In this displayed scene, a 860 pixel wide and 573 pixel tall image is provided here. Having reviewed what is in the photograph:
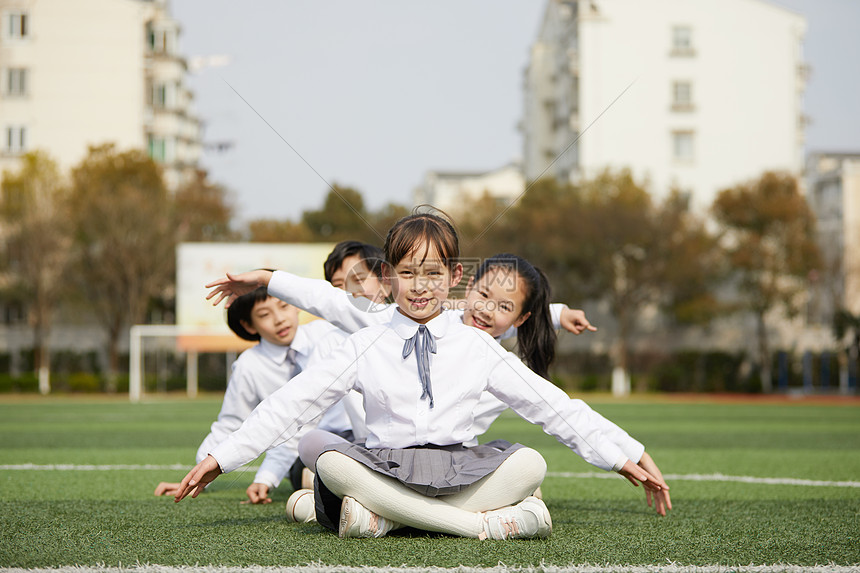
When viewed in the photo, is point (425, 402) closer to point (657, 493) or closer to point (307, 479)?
point (657, 493)

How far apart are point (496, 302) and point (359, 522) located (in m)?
1.29

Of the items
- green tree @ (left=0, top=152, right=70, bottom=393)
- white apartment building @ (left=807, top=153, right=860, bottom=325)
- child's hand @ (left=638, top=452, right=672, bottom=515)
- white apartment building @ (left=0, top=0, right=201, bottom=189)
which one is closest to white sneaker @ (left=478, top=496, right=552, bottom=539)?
child's hand @ (left=638, top=452, right=672, bottom=515)

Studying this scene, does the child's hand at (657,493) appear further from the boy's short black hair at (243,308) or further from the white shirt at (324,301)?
the boy's short black hair at (243,308)

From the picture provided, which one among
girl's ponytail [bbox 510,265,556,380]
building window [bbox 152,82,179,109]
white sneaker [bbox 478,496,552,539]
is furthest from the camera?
building window [bbox 152,82,179,109]

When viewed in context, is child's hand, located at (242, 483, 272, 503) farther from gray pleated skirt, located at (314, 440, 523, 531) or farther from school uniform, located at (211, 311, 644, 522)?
school uniform, located at (211, 311, 644, 522)

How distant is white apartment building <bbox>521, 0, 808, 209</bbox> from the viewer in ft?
114

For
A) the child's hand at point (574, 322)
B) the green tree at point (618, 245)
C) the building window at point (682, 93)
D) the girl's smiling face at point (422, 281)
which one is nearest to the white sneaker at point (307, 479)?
the child's hand at point (574, 322)

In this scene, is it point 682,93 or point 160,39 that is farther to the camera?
point 160,39

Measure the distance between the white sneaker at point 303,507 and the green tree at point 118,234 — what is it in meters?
25.0

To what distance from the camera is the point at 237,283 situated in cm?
399

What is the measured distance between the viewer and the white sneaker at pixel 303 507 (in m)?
3.90

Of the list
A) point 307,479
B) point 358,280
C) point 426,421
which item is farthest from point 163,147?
point 426,421

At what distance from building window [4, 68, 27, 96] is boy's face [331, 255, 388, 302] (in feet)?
107

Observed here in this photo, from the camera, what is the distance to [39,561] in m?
3.09
